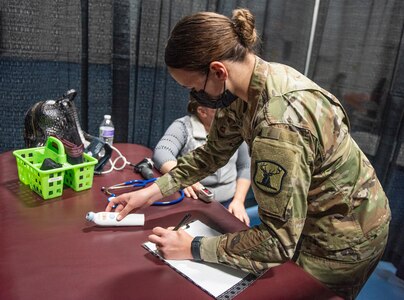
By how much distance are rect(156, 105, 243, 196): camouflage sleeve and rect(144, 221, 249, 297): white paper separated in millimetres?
282

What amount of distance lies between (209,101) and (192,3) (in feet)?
3.94

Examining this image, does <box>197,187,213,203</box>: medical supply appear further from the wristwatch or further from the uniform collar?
the uniform collar

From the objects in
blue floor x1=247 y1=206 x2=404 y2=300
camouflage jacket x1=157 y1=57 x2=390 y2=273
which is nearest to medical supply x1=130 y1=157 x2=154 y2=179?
camouflage jacket x1=157 y1=57 x2=390 y2=273

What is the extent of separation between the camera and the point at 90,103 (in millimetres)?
1819

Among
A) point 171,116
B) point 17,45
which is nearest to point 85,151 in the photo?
point 17,45

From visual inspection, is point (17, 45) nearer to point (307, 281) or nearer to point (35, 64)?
point (35, 64)

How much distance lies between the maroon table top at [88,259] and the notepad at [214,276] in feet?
0.05

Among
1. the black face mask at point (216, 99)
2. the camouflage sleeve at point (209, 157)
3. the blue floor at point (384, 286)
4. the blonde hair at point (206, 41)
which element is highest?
the blonde hair at point (206, 41)

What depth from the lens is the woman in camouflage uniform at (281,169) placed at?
0.74 meters

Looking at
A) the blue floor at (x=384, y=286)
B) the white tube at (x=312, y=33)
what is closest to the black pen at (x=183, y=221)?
the blue floor at (x=384, y=286)

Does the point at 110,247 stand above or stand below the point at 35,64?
below

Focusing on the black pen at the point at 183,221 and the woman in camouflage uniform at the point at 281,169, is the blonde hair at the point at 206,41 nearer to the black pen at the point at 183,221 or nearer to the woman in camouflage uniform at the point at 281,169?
the woman in camouflage uniform at the point at 281,169

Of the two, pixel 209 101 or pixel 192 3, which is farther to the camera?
pixel 192 3

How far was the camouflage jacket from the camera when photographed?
2.41 ft
